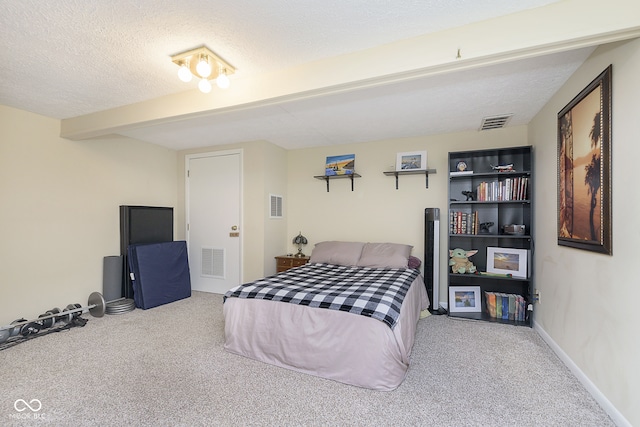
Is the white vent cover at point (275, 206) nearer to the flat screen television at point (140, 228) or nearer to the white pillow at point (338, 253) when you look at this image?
the white pillow at point (338, 253)

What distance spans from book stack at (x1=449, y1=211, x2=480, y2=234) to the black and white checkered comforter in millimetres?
789

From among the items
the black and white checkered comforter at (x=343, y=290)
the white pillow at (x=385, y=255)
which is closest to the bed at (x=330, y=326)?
the black and white checkered comforter at (x=343, y=290)

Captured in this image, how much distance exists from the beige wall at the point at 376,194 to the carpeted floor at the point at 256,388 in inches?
62.8

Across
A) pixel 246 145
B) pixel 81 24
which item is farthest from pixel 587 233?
pixel 246 145

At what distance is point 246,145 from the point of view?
4.25 m

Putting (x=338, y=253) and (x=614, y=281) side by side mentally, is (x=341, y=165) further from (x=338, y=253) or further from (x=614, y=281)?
(x=614, y=281)

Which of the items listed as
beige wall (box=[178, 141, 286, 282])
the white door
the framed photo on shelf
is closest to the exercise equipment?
the white door

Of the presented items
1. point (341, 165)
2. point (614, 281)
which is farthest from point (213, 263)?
point (614, 281)

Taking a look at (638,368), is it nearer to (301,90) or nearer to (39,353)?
(301,90)

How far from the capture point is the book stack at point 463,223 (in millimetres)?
3482

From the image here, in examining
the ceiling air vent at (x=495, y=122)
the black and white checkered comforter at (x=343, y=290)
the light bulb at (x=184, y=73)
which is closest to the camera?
the light bulb at (x=184, y=73)

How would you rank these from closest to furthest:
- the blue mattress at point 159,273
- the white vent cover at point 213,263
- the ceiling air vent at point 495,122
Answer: the ceiling air vent at point 495,122
the blue mattress at point 159,273
the white vent cover at point 213,263

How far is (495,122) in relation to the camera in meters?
3.36

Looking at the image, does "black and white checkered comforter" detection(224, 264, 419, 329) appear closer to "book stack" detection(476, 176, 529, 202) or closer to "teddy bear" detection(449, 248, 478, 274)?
"teddy bear" detection(449, 248, 478, 274)
